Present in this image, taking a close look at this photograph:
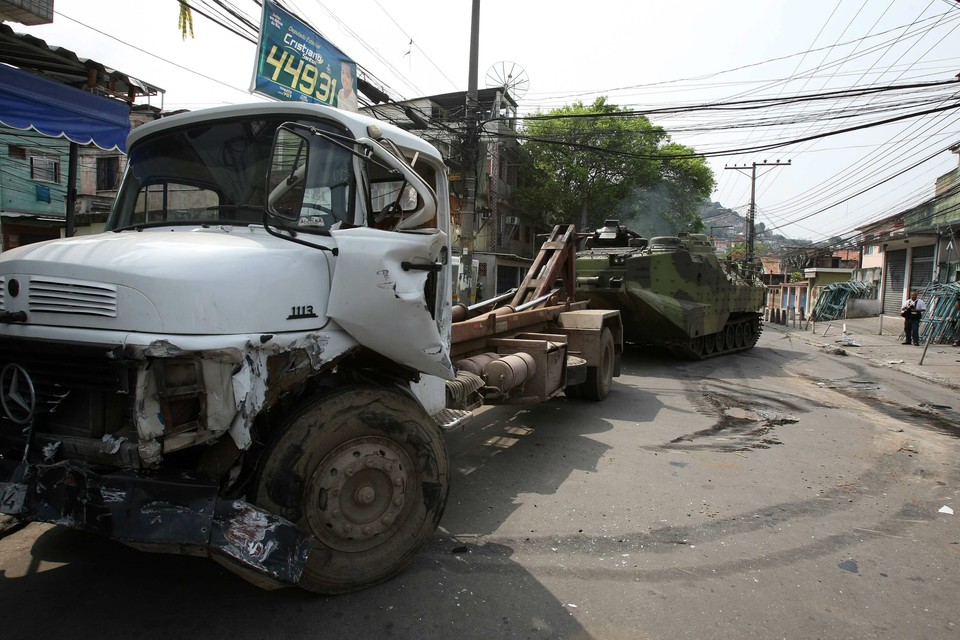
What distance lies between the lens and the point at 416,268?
321 cm

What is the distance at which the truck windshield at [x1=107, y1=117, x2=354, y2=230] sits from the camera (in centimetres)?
302

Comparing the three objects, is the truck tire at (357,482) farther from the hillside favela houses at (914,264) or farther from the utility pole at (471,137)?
the hillside favela houses at (914,264)

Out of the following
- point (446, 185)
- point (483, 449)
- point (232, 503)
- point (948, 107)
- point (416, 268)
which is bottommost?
point (483, 449)

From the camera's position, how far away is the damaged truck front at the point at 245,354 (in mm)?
2305

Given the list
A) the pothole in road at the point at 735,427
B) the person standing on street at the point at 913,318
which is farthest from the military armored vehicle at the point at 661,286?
the person standing on street at the point at 913,318

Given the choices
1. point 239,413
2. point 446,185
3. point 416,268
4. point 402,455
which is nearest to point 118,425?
point 239,413

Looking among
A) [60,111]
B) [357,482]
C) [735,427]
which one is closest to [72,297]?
[357,482]

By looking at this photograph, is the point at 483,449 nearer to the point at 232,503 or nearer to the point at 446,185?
the point at 446,185

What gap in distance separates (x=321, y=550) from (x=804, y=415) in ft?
21.9

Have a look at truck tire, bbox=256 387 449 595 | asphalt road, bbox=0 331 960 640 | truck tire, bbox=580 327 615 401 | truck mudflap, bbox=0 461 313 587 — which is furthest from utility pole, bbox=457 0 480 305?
truck mudflap, bbox=0 461 313 587

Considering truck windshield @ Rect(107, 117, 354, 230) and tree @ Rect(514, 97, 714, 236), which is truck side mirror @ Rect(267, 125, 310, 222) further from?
tree @ Rect(514, 97, 714, 236)

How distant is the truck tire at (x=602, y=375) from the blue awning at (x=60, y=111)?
5.74 metres

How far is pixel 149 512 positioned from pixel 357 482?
0.92 meters

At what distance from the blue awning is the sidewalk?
1308cm
